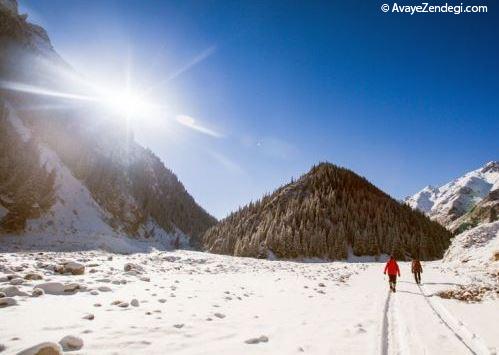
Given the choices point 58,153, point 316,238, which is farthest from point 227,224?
point 58,153

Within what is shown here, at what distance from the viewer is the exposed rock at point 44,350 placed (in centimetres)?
482

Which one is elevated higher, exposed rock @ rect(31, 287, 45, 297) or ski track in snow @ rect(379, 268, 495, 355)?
exposed rock @ rect(31, 287, 45, 297)

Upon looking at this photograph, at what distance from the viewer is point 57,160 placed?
71250 mm

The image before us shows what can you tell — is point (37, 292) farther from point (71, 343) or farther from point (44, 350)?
Result: point (44, 350)

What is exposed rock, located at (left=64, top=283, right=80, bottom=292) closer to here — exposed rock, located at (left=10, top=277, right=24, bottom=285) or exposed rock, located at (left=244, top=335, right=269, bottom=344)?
exposed rock, located at (left=10, top=277, right=24, bottom=285)

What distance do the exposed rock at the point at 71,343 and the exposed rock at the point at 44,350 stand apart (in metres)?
0.45

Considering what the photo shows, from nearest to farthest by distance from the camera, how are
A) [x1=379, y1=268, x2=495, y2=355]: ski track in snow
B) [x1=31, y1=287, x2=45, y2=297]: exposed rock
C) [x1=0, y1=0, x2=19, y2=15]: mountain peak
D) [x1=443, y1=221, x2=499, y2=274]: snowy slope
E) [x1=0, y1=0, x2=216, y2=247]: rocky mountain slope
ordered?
[x1=379, y1=268, x2=495, y2=355]: ski track in snow, [x1=31, y1=287, x2=45, y2=297]: exposed rock, [x1=443, y1=221, x2=499, y2=274]: snowy slope, [x1=0, y1=0, x2=216, y2=247]: rocky mountain slope, [x1=0, y1=0, x2=19, y2=15]: mountain peak

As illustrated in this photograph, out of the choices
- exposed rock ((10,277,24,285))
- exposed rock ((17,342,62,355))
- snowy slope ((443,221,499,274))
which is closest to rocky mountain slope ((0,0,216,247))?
exposed rock ((10,277,24,285))

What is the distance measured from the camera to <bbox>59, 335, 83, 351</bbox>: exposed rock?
5523mm

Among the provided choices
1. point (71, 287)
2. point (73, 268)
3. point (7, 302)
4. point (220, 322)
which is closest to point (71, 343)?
point (7, 302)

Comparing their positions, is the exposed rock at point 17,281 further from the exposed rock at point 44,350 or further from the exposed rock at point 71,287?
the exposed rock at point 44,350

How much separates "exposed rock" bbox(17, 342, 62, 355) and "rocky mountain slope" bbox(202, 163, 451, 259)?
3302 inches

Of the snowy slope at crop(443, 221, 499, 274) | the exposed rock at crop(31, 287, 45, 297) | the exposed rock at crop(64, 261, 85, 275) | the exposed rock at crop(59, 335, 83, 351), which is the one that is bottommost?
the exposed rock at crop(59, 335, 83, 351)

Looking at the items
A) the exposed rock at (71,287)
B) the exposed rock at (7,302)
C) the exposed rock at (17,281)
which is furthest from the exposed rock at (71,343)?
the exposed rock at (17,281)
